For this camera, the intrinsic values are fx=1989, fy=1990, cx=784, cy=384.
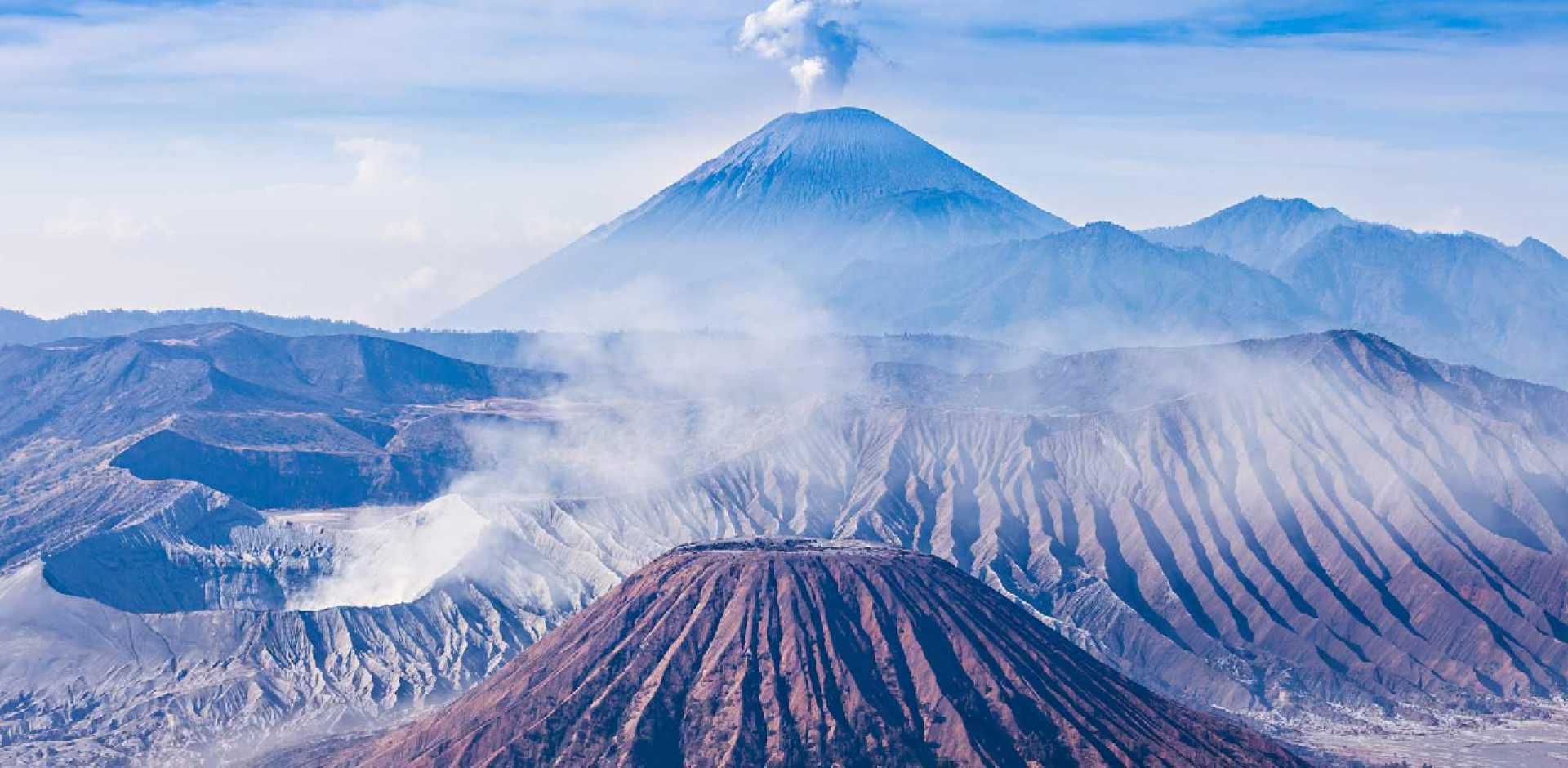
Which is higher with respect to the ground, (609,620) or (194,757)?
(609,620)

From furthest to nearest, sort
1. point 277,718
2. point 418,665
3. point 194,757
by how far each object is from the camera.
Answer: point 418,665 → point 277,718 → point 194,757

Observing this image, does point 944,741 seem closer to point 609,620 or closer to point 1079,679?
point 1079,679

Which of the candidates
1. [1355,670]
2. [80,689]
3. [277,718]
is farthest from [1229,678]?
[80,689]

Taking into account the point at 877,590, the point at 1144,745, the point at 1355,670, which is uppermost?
the point at 877,590

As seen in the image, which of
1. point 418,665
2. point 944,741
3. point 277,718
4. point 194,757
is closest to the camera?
point 944,741

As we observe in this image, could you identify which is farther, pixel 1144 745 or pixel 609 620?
pixel 609 620

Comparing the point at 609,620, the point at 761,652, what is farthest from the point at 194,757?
the point at 761,652

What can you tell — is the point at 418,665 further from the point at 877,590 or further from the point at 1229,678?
the point at 1229,678
